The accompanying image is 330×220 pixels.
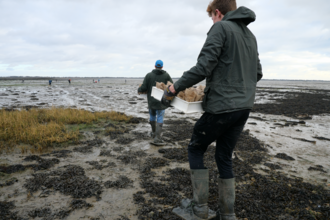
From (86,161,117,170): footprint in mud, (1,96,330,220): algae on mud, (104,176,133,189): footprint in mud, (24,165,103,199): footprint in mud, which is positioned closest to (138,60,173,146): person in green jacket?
(1,96,330,220): algae on mud

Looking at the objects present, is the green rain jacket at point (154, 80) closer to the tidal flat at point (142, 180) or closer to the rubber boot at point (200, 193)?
the tidal flat at point (142, 180)

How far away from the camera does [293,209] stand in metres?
3.01

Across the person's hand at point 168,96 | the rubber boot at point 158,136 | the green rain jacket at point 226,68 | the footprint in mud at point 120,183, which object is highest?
the green rain jacket at point 226,68

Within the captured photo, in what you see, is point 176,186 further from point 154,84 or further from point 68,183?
point 154,84

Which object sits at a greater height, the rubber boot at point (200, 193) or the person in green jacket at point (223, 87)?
the person in green jacket at point (223, 87)

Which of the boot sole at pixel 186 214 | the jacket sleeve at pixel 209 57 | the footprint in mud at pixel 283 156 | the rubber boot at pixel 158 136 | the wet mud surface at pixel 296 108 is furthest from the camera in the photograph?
the wet mud surface at pixel 296 108

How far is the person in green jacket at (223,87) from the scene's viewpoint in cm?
215

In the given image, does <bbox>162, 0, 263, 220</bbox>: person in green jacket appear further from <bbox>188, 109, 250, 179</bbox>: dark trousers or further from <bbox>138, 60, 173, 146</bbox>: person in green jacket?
<bbox>138, 60, 173, 146</bbox>: person in green jacket

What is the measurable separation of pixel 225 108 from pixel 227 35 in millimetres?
767

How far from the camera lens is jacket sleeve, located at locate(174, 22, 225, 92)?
6.91 ft

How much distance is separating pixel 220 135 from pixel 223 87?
62cm

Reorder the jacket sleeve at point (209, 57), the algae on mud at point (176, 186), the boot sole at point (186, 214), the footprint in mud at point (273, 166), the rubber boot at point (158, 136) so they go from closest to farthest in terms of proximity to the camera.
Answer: the jacket sleeve at point (209, 57) < the boot sole at point (186, 214) < the algae on mud at point (176, 186) < the footprint in mud at point (273, 166) < the rubber boot at point (158, 136)

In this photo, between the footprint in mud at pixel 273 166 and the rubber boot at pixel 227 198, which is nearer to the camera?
the rubber boot at pixel 227 198

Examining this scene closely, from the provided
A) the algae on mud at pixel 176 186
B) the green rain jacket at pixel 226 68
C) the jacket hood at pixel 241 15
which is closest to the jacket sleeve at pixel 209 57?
the green rain jacket at pixel 226 68
